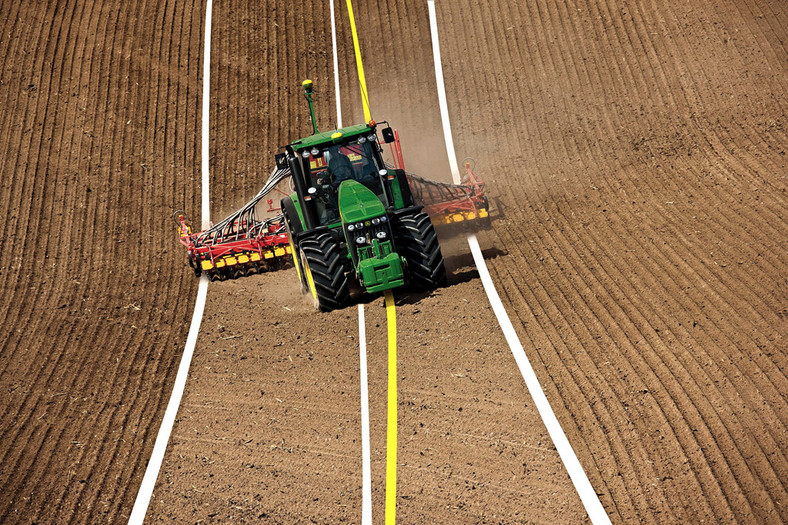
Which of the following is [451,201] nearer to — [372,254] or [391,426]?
[372,254]

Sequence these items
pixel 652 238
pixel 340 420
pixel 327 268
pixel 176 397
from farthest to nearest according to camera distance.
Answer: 1. pixel 652 238
2. pixel 327 268
3. pixel 176 397
4. pixel 340 420

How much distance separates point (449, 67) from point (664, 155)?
6.52m

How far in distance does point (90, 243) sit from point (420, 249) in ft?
25.3

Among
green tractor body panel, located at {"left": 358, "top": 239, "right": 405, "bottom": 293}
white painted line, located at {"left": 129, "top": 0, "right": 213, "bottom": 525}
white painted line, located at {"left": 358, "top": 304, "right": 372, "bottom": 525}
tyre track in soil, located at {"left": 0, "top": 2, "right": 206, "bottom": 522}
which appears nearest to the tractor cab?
green tractor body panel, located at {"left": 358, "top": 239, "right": 405, "bottom": 293}

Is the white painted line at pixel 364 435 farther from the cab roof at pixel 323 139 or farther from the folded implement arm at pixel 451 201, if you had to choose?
the folded implement arm at pixel 451 201

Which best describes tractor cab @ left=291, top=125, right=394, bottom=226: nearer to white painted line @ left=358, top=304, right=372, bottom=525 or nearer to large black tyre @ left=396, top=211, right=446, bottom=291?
large black tyre @ left=396, top=211, right=446, bottom=291

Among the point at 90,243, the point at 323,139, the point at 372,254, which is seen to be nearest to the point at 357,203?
the point at 372,254

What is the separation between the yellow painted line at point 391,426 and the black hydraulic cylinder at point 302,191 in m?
1.79

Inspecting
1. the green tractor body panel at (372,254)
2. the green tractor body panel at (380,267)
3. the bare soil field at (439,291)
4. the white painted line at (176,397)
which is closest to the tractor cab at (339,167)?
the green tractor body panel at (372,254)

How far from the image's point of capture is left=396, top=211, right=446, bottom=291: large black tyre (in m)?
11.4

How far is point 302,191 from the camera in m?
12.1

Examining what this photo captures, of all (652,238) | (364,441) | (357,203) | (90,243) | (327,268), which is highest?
(90,243)

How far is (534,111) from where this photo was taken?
1777 cm

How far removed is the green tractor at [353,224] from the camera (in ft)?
36.6
